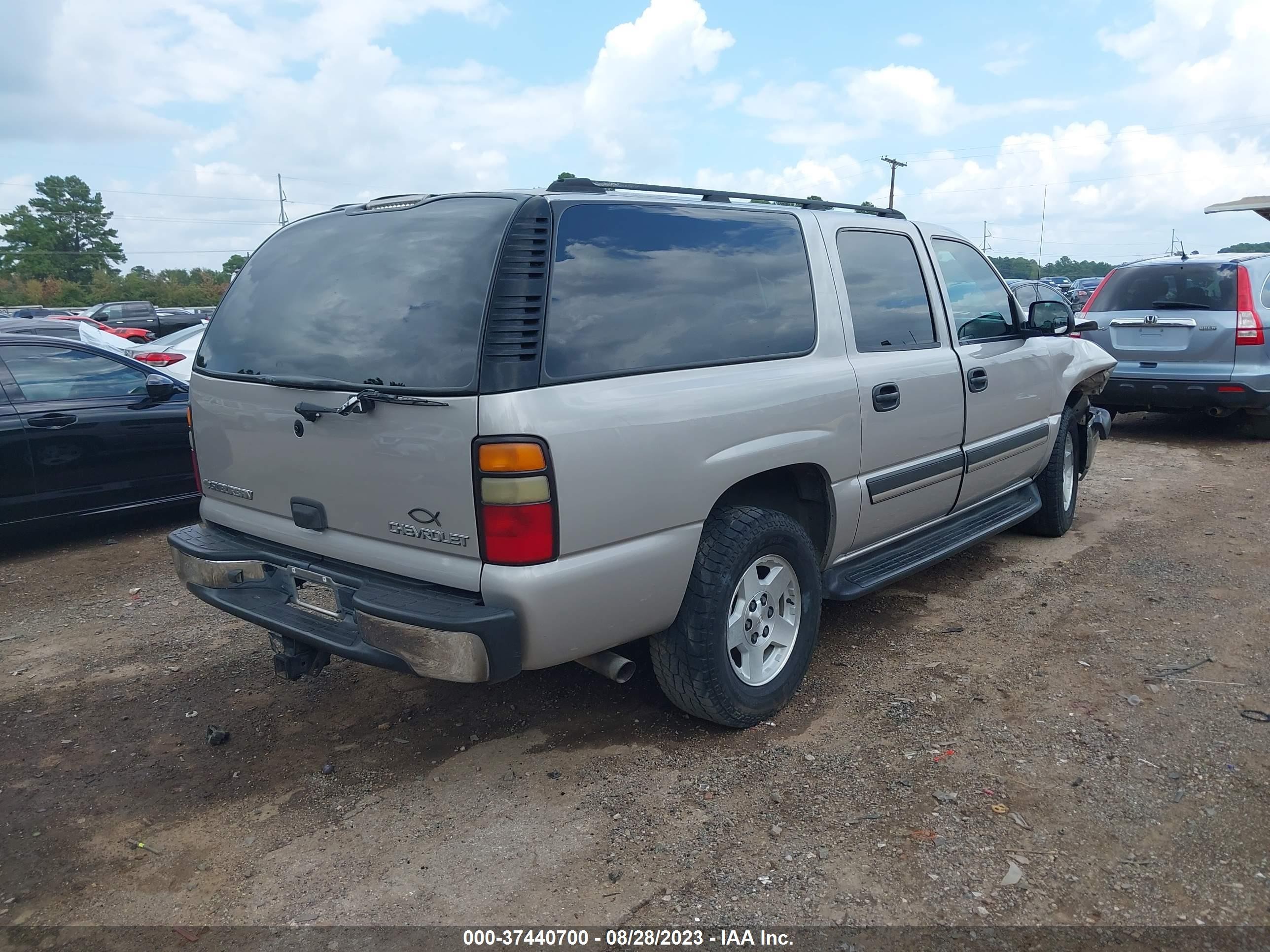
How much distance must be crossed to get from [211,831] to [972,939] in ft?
7.50

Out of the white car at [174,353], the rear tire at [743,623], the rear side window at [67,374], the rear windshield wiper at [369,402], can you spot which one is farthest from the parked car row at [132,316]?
the rear tire at [743,623]

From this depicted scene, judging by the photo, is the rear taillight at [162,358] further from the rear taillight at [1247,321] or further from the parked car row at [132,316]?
the parked car row at [132,316]

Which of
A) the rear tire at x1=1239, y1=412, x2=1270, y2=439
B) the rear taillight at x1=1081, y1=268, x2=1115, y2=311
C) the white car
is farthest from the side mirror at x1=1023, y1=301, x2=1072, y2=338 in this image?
the white car

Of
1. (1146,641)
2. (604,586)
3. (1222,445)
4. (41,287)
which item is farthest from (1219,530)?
(41,287)

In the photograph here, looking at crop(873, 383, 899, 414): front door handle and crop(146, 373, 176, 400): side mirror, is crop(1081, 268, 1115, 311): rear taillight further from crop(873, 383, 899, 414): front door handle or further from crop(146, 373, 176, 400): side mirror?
crop(146, 373, 176, 400): side mirror

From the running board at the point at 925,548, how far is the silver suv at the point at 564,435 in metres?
0.03

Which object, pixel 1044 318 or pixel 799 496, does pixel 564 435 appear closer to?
pixel 799 496

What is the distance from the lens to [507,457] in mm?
2621

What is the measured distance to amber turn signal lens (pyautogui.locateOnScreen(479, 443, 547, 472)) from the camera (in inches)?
103

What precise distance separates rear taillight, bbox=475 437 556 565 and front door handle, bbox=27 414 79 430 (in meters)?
4.58

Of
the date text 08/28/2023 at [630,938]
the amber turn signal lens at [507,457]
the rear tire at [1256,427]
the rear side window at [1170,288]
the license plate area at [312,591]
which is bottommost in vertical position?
the date text 08/28/2023 at [630,938]

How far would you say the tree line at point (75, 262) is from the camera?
60938 millimetres

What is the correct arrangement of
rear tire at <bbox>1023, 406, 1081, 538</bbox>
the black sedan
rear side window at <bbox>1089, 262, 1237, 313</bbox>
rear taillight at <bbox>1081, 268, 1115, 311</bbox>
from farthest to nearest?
rear taillight at <bbox>1081, 268, 1115, 311</bbox> < rear side window at <bbox>1089, 262, 1237, 313</bbox> < the black sedan < rear tire at <bbox>1023, 406, 1081, 538</bbox>

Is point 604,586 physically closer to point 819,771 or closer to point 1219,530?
point 819,771
